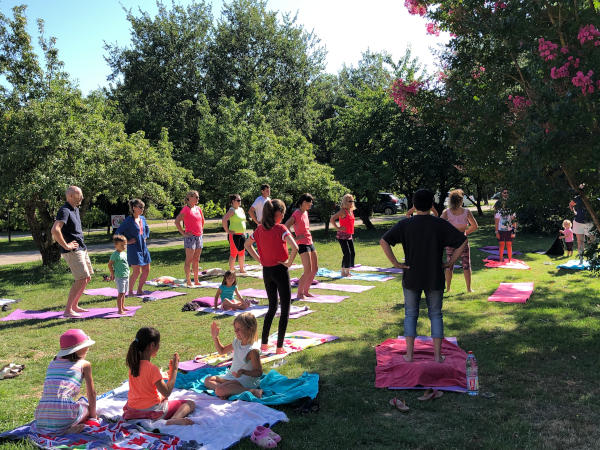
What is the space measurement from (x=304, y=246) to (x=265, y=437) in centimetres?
572

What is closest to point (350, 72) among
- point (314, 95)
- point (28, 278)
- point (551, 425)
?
point (314, 95)

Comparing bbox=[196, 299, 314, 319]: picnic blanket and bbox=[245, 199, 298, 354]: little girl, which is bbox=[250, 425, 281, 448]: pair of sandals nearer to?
bbox=[245, 199, 298, 354]: little girl

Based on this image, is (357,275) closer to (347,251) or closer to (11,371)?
(347,251)

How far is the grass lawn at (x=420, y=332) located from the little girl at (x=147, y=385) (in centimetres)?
84

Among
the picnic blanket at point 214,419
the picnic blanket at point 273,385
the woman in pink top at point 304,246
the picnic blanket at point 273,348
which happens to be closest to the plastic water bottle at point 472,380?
the picnic blanket at point 273,385

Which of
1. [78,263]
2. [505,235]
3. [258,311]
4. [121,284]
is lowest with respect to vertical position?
[258,311]

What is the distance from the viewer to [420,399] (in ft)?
15.3

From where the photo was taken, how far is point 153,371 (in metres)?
→ 4.18

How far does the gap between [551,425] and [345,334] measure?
3.21 meters

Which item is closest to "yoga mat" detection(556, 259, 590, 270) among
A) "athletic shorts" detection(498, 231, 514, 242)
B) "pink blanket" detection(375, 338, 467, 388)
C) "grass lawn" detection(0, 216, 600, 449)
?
"grass lawn" detection(0, 216, 600, 449)

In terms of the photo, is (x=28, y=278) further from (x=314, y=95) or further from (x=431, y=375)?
(x=314, y=95)

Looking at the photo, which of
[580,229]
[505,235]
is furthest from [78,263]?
[580,229]

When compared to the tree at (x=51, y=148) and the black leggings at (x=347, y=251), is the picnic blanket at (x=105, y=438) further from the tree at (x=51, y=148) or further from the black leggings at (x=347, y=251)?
the tree at (x=51, y=148)

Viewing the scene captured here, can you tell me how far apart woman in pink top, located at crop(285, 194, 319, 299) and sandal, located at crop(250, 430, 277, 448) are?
5492 millimetres
